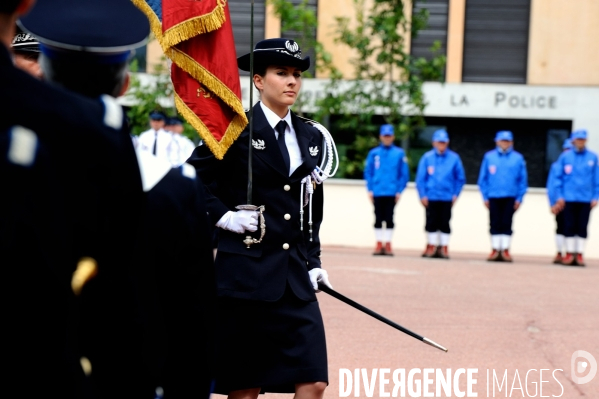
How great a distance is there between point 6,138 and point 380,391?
16.9ft

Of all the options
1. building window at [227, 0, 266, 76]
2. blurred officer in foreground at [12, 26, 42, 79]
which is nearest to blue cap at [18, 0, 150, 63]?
blurred officer in foreground at [12, 26, 42, 79]

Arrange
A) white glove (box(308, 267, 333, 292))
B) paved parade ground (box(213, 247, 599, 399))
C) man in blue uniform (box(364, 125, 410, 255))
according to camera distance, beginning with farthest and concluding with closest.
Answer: man in blue uniform (box(364, 125, 410, 255)) → paved parade ground (box(213, 247, 599, 399)) → white glove (box(308, 267, 333, 292))

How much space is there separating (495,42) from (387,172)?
42.2ft

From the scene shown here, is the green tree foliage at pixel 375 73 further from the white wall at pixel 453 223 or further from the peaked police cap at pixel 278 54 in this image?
the peaked police cap at pixel 278 54

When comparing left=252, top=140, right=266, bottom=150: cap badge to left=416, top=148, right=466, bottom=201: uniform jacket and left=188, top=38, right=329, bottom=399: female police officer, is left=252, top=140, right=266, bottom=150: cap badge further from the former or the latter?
left=416, top=148, right=466, bottom=201: uniform jacket

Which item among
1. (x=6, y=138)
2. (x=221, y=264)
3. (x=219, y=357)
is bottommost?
(x=219, y=357)

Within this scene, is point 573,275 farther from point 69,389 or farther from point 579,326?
point 69,389

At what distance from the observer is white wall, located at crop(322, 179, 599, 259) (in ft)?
61.6

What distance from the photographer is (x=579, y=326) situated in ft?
29.4

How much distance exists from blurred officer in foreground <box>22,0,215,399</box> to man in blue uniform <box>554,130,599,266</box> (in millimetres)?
14266

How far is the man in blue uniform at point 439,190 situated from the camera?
16.5m

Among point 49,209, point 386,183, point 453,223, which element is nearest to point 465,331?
point 49,209

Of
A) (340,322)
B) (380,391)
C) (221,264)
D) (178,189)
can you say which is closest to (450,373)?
(380,391)

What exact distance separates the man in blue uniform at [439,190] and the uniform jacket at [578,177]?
60.0 inches
